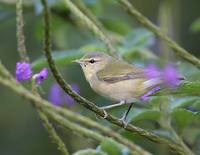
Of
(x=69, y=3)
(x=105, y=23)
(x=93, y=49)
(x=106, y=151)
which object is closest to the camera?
(x=106, y=151)

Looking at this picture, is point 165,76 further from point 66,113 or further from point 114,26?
point 114,26

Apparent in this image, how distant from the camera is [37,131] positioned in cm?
446

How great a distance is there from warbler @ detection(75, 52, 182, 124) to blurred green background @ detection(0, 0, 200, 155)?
172 mm

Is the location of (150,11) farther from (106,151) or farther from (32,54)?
(106,151)

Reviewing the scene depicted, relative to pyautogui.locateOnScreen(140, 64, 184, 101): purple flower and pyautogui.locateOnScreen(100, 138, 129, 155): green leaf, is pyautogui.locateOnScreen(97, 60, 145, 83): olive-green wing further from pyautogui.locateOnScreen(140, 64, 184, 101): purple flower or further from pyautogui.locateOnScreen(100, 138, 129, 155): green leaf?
pyautogui.locateOnScreen(100, 138, 129, 155): green leaf

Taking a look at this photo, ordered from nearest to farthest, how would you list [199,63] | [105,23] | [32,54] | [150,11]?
[199,63] → [105,23] → [32,54] → [150,11]

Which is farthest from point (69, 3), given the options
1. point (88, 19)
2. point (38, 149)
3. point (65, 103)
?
point (38, 149)

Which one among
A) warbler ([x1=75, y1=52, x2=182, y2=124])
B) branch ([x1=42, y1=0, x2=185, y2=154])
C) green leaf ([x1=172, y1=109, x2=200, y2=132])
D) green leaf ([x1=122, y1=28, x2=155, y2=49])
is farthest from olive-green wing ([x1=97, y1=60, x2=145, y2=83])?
branch ([x1=42, y1=0, x2=185, y2=154])

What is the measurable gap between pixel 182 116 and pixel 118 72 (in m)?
0.45

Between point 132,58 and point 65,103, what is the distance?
2.11 feet

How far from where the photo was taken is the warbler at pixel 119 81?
259cm

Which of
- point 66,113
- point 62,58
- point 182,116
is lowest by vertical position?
point 182,116

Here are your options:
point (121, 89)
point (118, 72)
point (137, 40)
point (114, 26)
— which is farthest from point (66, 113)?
point (114, 26)

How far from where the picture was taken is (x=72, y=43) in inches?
168
